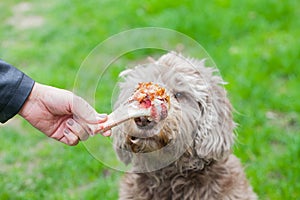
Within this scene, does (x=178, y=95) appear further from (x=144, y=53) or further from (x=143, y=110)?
(x=144, y=53)

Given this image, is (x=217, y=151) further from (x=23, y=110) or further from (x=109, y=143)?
(x=23, y=110)

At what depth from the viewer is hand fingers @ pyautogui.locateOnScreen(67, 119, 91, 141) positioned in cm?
344

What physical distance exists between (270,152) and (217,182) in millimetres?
1376

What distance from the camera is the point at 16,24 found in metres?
8.89

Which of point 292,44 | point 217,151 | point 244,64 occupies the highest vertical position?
point 292,44

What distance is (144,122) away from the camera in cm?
327

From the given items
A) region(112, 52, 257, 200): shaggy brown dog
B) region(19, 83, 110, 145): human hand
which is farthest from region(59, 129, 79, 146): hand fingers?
region(112, 52, 257, 200): shaggy brown dog

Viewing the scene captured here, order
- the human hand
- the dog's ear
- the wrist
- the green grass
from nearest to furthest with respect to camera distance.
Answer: the human hand, the wrist, the dog's ear, the green grass

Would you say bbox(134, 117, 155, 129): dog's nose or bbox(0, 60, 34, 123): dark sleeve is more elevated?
bbox(134, 117, 155, 129): dog's nose

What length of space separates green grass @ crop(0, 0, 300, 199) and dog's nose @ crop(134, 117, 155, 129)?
128cm

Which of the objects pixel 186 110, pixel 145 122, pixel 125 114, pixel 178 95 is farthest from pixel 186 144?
pixel 125 114

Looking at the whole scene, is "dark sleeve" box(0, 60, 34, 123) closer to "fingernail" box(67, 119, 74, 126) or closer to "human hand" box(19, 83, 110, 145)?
"human hand" box(19, 83, 110, 145)

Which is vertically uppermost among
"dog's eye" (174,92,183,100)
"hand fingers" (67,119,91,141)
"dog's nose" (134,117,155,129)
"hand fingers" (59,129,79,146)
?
"dog's eye" (174,92,183,100)

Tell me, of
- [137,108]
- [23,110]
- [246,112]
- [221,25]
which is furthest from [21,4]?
[137,108]
